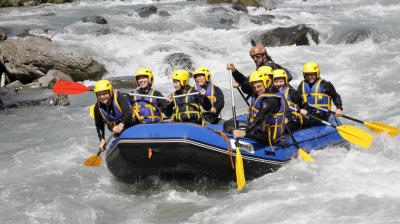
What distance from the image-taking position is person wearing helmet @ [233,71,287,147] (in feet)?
19.8

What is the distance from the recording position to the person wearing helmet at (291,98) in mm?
6988

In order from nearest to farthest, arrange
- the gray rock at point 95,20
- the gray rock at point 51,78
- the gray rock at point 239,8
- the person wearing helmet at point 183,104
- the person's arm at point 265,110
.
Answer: the person's arm at point 265,110 → the person wearing helmet at point 183,104 → the gray rock at point 51,78 → the gray rock at point 95,20 → the gray rock at point 239,8

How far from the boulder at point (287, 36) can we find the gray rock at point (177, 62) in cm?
334

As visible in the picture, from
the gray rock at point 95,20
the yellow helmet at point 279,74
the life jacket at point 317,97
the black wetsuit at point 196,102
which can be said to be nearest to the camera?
the black wetsuit at point 196,102

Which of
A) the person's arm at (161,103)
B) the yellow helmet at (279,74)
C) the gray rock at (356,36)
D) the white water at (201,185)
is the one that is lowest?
the white water at (201,185)

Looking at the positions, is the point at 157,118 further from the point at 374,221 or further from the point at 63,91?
the point at 374,221

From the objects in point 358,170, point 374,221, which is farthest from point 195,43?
point 374,221

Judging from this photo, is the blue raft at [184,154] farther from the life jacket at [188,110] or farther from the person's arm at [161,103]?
the person's arm at [161,103]

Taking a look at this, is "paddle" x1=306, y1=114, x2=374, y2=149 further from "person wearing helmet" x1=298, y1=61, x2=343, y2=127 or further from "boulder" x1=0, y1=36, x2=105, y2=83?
"boulder" x1=0, y1=36, x2=105, y2=83

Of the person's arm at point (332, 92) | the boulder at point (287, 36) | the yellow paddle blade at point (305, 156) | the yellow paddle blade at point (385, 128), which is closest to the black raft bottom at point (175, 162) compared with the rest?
the yellow paddle blade at point (305, 156)

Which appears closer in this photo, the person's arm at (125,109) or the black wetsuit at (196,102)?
the person's arm at (125,109)

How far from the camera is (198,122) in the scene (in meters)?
6.77

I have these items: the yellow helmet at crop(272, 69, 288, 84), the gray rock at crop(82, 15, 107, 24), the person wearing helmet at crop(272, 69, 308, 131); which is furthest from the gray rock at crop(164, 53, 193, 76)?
the yellow helmet at crop(272, 69, 288, 84)

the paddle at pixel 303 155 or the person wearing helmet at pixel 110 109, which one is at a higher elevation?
the person wearing helmet at pixel 110 109
